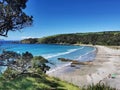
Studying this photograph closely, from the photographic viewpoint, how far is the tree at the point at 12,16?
10055 millimetres

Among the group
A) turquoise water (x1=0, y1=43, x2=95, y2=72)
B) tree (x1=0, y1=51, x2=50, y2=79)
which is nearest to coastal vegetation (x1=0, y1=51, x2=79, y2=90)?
tree (x1=0, y1=51, x2=50, y2=79)

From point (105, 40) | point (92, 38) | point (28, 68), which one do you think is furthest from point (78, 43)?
point (28, 68)

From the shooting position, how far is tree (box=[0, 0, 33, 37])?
10.1m

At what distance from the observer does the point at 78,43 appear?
7180 inches

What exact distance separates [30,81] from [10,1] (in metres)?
3.56

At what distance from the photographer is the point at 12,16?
10312 millimetres

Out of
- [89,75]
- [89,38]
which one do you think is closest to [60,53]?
[89,75]

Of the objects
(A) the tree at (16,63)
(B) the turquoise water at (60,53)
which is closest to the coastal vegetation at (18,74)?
(A) the tree at (16,63)

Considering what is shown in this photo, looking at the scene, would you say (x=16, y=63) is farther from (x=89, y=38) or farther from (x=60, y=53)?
(x=89, y=38)

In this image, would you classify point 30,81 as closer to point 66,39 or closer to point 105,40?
point 105,40

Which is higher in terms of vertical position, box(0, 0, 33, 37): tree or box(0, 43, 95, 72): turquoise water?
box(0, 0, 33, 37): tree

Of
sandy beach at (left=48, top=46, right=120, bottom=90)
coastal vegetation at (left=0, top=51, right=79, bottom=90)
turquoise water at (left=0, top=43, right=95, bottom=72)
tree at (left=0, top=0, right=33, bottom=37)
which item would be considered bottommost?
turquoise water at (left=0, top=43, right=95, bottom=72)

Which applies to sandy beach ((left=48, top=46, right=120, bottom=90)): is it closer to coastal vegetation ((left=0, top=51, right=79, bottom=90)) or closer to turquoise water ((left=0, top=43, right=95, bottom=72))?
turquoise water ((left=0, top=43, right=95, bottom=72))

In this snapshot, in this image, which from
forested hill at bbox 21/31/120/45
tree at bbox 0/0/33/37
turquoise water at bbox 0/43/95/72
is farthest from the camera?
forested hill at bbox 21/31/120/45
